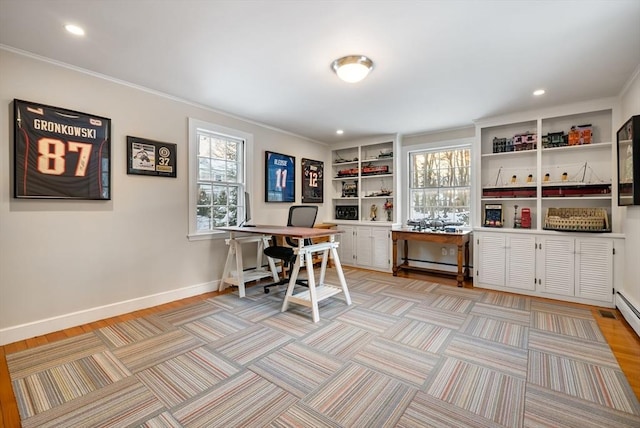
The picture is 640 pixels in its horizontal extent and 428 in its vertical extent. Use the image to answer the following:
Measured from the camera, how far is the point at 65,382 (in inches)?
77.6

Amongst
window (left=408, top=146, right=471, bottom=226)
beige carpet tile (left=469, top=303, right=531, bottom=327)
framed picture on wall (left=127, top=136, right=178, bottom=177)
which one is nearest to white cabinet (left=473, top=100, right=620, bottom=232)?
window (left=408, top=146, right=471, bottom=226)

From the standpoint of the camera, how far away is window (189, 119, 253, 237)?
3.83 meters

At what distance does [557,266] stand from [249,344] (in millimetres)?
3811

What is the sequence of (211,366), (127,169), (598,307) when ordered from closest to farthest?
(211,366), (127,169), (598,307)

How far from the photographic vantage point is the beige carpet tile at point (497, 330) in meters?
2.59

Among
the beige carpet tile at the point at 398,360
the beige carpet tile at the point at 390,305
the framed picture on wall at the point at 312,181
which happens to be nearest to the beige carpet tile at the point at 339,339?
the beige carpet tile at the point at 398,360

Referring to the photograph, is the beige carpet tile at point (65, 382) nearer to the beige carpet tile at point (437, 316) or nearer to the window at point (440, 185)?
the beige carpet tile at point (437, 316)

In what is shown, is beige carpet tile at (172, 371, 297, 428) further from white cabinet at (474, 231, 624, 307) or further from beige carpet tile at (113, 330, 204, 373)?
white cabinet at (474, 231, 624, 307)

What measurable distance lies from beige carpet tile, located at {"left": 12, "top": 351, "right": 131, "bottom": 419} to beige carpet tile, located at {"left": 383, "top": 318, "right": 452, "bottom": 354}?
2.15 m

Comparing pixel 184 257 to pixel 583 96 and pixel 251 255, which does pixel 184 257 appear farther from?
pixel 583 96

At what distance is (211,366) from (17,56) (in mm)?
3060

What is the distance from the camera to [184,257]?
148 inches

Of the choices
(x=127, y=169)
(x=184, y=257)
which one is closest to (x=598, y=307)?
(x=184, y=257)

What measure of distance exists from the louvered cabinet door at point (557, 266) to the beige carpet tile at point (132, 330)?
4.41 metres
